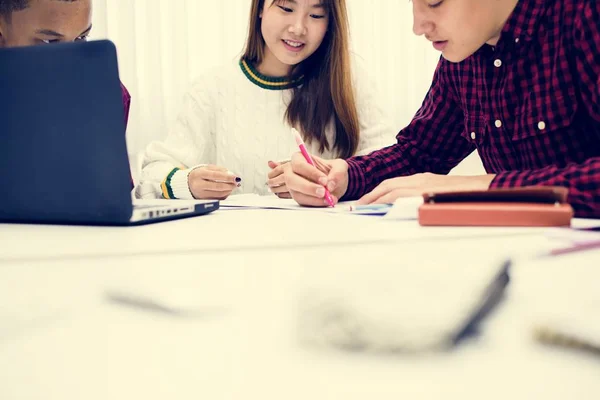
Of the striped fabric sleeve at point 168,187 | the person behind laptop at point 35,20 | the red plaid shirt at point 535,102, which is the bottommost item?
the striped fabric sleeve at point 168,187

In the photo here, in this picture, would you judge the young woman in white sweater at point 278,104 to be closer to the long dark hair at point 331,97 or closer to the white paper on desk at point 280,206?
the long dark hair at point 331,97

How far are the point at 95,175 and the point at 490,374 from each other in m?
0.45

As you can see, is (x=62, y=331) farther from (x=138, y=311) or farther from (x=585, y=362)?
(x=585, y=362)

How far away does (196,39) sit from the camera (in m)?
1.96

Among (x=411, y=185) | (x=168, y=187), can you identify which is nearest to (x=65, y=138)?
(x=411, y=185)

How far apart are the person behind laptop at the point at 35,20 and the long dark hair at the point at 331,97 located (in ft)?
2.02

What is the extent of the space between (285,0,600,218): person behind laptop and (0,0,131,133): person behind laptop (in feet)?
1.79

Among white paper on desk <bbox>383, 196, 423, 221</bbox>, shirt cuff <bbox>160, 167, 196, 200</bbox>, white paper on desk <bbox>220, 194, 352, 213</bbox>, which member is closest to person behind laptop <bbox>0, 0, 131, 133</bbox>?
shirt cuff <bbox>160, 167, 196, 200</bbox>

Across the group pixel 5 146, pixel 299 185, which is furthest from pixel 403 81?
pixel 5 146

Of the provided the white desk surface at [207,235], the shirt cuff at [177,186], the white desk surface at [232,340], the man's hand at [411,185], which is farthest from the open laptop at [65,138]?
the shirt cuff at [177,186]

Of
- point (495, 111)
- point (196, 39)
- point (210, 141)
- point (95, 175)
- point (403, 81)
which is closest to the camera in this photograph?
point (95, 175)

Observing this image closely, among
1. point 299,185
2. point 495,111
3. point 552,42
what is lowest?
point 299,185

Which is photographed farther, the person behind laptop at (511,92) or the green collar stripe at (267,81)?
the green collar stripe at (267,81)

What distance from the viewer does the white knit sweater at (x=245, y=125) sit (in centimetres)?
153
